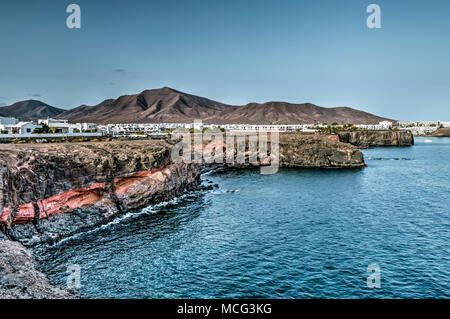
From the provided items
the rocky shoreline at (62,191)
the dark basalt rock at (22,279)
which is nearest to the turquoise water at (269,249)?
the dark basalt rock at (22,279)

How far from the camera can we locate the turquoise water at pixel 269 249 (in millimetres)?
22797

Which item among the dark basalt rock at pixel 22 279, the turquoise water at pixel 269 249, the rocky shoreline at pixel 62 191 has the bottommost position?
the turquoise water at pixel 269 249

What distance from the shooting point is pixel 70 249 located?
95.6ft

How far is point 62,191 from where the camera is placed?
116 feet

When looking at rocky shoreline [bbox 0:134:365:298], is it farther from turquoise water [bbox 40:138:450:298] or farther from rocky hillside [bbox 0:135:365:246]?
turquoise water [bbox 40:138:450:298]

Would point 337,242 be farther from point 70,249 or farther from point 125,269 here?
point 70,249

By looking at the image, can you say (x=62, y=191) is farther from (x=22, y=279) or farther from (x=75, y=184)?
(x=22, y=279)

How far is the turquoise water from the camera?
74.8ft

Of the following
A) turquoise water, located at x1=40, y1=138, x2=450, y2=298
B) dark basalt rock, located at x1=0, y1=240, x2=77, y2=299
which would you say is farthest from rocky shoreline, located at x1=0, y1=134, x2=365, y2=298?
turquoise water, located at x1=40, y1=138, x2=450, y2=298

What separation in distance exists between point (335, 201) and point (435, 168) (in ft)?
197

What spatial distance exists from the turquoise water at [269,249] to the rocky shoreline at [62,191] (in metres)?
2.24

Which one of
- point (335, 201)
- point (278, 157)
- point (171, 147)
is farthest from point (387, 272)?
point (278, 157)

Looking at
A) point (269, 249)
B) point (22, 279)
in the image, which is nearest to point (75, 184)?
point (22, 279)

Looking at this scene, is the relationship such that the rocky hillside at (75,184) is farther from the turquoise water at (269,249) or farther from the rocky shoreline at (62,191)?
the turquoise water at (269,249)
